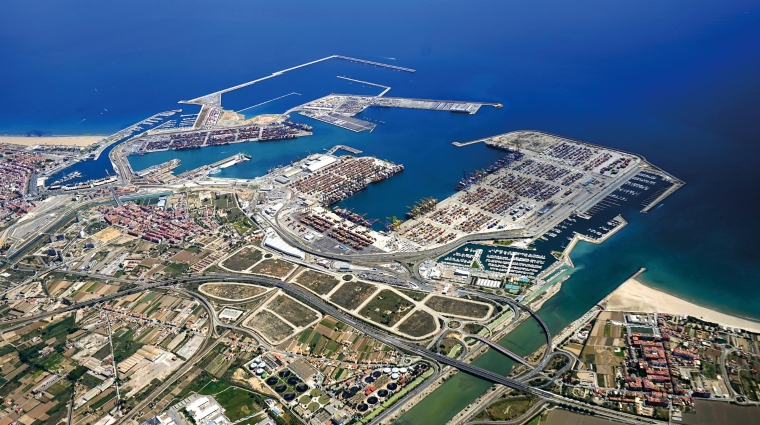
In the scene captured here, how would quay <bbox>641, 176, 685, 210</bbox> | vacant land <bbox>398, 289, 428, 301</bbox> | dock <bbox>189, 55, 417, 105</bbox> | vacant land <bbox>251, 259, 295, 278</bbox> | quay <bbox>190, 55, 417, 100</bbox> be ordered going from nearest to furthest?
vacant land <bbox>398, 289, 428, 301</bbox>
vacant land <bbox>251, 259, 295, 278</bbox>
quay <bbox>641, 176, 685, 210</bbox>
dock <bbox>189, 55, 417, 105</bbox>
quay <bbox>190, 55, 417, 100</bbox>

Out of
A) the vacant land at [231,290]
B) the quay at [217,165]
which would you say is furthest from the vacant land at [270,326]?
the quay at [217,165]

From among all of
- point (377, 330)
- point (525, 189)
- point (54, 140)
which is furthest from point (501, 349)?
point (54, 140)

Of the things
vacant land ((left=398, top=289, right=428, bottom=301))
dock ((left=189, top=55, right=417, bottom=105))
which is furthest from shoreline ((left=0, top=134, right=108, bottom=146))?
vacant land ((left=398, top=289, right=428, bottom=301))

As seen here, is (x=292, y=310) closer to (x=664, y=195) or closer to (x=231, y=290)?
(x=231, y=290)

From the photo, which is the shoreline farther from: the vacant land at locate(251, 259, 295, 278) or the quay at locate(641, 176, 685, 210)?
the quay at locate(641, 176, 685, 210)

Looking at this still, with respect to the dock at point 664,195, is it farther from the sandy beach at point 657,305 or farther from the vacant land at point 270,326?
the vacant land at point 270,326
